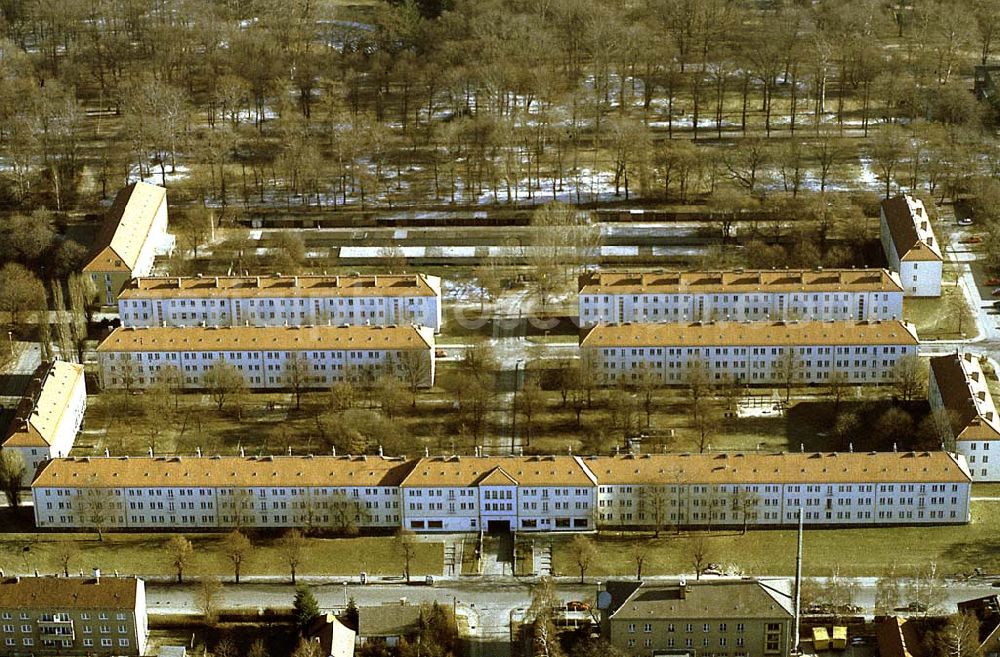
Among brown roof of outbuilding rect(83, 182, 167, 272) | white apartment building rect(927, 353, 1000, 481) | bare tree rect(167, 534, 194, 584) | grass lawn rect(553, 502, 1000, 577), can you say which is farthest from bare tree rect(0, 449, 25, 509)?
white apartment building rect(927, 353, 1000, 481)

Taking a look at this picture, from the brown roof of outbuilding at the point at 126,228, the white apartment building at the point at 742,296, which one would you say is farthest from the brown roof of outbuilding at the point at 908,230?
the brown roof of outbuilding at the point at 126,228

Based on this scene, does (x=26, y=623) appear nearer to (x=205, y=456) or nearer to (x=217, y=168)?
(x=205, y=456)

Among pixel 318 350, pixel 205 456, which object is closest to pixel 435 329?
pixel 318 350

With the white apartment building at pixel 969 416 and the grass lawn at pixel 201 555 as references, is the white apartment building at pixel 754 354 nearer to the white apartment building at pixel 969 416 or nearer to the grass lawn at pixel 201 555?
the white apartment building at pixel 969 416

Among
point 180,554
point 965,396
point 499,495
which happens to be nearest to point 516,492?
point 499,495

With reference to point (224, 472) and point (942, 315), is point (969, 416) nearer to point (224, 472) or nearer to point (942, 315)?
point (942, 315)

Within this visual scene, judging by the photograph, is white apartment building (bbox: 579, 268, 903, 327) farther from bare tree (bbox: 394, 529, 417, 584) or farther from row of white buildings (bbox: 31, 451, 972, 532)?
bare tree (bbox: 394, 529, 417, 584)
